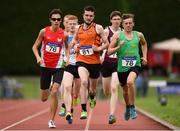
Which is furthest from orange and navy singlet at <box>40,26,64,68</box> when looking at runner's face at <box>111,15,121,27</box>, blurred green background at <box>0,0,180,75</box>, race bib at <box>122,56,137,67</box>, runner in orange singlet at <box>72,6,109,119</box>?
blurred green background at <box>0,0,180,75</box>

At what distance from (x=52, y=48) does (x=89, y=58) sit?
0.87 metres

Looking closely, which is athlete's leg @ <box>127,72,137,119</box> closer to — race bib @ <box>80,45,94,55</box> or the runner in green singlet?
the runner in green singlet

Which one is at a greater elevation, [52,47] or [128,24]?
[128,24]

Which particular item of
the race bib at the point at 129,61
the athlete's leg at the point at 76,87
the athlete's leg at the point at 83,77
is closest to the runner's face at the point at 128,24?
the race bib at the point at 129,61

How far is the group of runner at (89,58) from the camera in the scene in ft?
51.6

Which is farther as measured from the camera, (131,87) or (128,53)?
(128,53)

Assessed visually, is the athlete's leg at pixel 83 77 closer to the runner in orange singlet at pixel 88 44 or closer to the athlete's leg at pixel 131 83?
the runner in orange singlet at pixel 88 44

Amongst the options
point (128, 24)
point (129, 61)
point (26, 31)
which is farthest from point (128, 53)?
point (26, 31)

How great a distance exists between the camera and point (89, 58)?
16078 mm

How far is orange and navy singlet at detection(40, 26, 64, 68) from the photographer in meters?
16.2

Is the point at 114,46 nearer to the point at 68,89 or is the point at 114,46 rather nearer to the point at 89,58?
the point at 89,58

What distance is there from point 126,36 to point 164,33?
123 ft

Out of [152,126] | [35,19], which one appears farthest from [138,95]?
[152,126]

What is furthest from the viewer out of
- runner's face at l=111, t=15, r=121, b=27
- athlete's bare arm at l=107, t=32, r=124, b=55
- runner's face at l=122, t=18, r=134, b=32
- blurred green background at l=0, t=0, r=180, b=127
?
blurred green background at l=0, t=0, r=180, b=127
